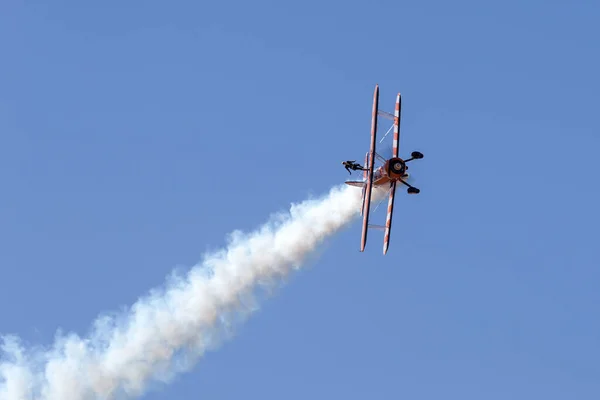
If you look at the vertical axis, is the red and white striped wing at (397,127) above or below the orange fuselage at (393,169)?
above

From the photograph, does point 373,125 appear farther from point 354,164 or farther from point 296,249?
point 296,249

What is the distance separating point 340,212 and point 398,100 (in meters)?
7.77

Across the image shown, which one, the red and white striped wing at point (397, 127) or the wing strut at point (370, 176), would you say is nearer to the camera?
the wing strut at point (370, 176)

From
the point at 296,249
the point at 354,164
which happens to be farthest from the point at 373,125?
the point at 296,249

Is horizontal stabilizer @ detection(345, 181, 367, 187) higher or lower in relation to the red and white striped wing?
lower

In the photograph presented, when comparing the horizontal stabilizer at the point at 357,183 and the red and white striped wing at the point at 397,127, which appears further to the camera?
the horizontal stabilizer at the point at 357,183

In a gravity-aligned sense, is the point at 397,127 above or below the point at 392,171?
above

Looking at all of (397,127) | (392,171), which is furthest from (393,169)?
(397,127)

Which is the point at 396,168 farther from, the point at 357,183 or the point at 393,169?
the point at 357,183

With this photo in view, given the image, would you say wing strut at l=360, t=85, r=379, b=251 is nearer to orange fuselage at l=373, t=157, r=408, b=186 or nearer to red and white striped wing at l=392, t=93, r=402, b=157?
orange fuselage at l=373, t=157, r=408, b=186

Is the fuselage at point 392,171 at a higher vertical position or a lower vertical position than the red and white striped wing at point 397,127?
lower

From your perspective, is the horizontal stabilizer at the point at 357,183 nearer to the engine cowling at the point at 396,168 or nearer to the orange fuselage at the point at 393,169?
the orange fuselage at the point at 393,169

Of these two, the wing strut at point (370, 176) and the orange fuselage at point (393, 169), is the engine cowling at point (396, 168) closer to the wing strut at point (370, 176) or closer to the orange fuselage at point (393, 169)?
the orange fuselage at point (393, 169)

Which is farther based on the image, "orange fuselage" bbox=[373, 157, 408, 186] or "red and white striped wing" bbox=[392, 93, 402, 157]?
"red and white striped wing" bbox=[392, 93, 402, 157]
